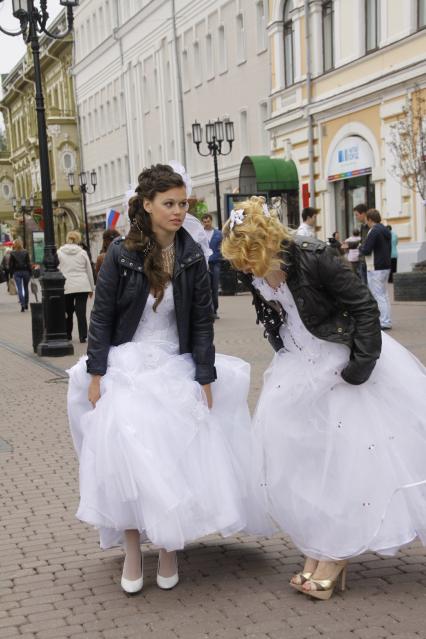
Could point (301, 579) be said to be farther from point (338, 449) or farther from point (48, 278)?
point (48, 278)

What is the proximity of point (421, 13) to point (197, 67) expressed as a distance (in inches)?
711

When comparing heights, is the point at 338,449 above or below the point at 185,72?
below

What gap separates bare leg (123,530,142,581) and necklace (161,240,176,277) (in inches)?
46.0

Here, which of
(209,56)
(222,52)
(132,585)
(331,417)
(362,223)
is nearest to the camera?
(331,417)

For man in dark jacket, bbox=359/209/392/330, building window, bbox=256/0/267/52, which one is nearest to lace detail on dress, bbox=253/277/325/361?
man in dark jacket, bbox=359/209/392/330

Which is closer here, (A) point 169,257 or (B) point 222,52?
(A) point 169,257

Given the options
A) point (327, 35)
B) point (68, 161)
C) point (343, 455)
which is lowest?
point (343, 455)

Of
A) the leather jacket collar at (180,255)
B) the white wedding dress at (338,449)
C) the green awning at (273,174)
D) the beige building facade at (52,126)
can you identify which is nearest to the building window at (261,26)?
the green awning at (273,174)

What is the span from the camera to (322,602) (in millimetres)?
3697

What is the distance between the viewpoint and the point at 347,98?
25.9 meters

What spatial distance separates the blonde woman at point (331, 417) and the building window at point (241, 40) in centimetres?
3224

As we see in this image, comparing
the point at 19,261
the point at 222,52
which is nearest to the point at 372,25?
the point at 19,261

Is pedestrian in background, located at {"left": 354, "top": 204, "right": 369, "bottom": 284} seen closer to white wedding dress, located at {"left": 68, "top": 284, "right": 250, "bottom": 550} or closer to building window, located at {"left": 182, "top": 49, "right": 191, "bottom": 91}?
white wedding dress, located at {"left": 68, "top": 284, "right": 250, "bottom": 550}

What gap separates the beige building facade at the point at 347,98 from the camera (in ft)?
76.0
